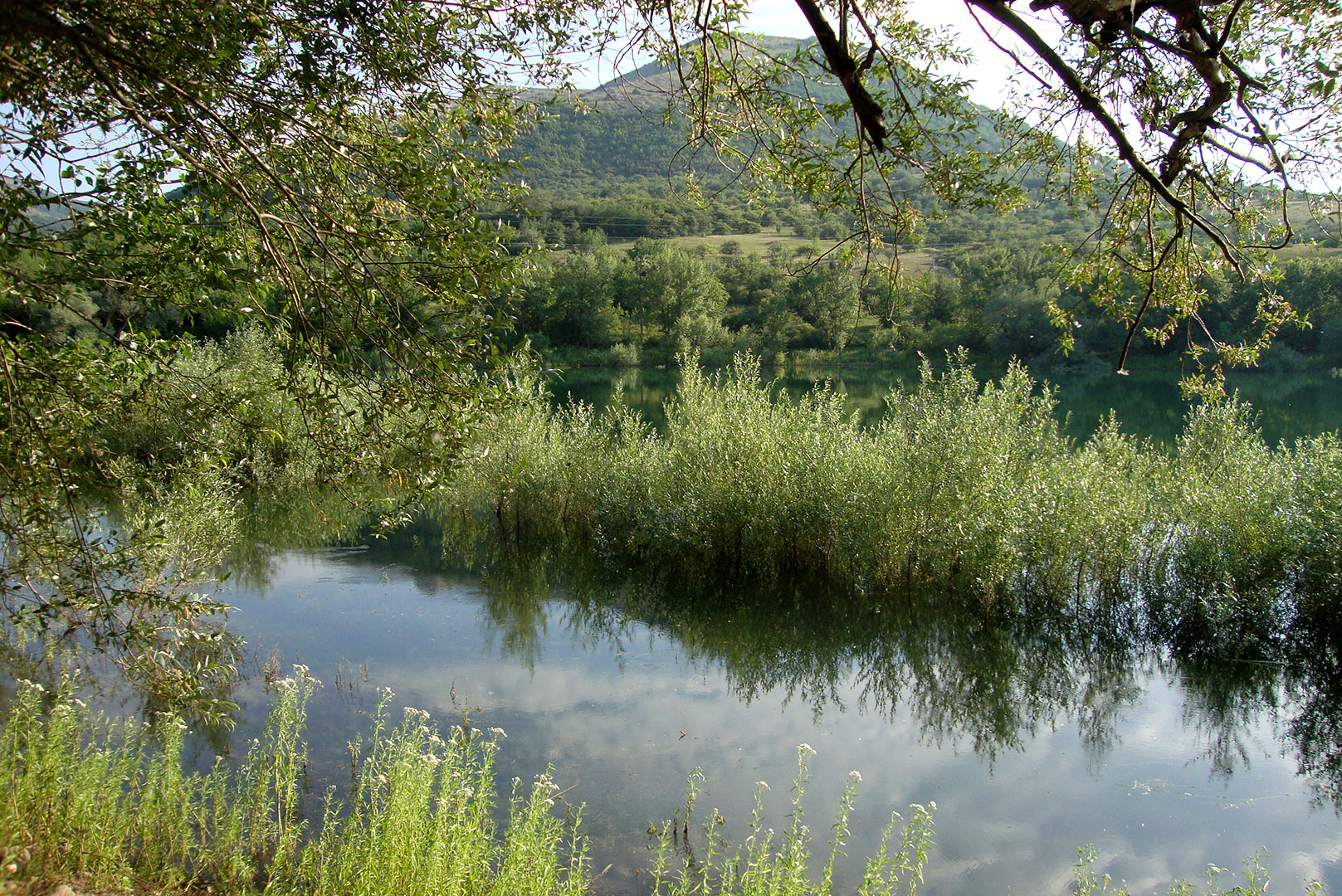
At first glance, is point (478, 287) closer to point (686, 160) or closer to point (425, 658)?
point (686, 160)

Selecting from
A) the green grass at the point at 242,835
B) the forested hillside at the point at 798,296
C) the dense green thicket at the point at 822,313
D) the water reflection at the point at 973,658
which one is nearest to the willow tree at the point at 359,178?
the green grass at the point at 242,835

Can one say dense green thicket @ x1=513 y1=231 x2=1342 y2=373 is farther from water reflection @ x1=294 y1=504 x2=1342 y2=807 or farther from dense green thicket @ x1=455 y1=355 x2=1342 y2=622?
water reflection @ x1=294 y1=504 x2=1342 y2=807

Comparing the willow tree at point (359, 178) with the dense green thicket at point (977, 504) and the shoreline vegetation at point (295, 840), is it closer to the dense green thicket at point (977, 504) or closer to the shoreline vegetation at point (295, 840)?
the shoreline vegetation at point (295, 840)

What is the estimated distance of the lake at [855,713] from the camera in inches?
275

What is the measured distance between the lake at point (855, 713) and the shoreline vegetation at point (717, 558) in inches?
19.4

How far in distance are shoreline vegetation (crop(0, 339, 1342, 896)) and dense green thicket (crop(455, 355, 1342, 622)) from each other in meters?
0.04

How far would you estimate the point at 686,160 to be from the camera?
232 inches

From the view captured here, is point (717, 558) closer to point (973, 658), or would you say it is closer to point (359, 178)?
point (973, 658)

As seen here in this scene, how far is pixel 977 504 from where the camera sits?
10.8 m

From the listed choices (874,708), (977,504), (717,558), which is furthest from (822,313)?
(874,708)

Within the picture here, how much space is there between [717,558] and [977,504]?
14.4ft

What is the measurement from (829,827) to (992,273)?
57.0m

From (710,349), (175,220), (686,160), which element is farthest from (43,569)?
(710,349)

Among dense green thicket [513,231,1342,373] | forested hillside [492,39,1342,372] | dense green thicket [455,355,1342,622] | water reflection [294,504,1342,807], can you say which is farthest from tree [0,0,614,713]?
dense green thicket [513,231,1342,373]
